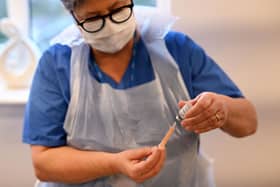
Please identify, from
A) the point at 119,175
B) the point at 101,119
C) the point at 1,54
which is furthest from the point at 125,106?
the point at 1,54

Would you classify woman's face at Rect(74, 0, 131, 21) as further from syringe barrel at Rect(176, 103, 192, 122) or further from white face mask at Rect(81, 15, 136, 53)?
syringe barrel at Rect(176, 103, 192, 122)

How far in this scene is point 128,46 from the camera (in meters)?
1.07

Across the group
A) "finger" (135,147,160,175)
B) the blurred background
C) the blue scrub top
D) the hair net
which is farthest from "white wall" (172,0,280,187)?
"finger" (135,147,160,175)

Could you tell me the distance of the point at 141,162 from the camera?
36.5 inches

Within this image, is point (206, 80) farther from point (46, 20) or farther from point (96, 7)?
point (46, 20)

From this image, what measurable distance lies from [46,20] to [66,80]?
73cm

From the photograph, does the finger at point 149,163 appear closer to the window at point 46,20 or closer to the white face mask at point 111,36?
the white face mask at point 111,36

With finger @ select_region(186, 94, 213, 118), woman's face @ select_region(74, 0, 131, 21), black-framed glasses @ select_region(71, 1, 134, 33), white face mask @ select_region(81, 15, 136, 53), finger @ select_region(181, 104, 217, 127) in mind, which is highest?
woman's face @ select_region(74, 0, 131, 21)

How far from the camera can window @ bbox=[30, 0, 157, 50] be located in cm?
169

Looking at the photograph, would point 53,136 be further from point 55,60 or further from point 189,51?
point 189,51

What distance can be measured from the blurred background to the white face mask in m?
0.47

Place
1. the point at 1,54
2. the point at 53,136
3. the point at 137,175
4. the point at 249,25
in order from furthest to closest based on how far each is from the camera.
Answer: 1. the point at 1,54
2. the point at 249,25
3. the point at 53,136
4. the point at 137,175

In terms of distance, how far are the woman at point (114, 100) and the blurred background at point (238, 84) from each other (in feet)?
1.42

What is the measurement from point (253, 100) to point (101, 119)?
71 cm
